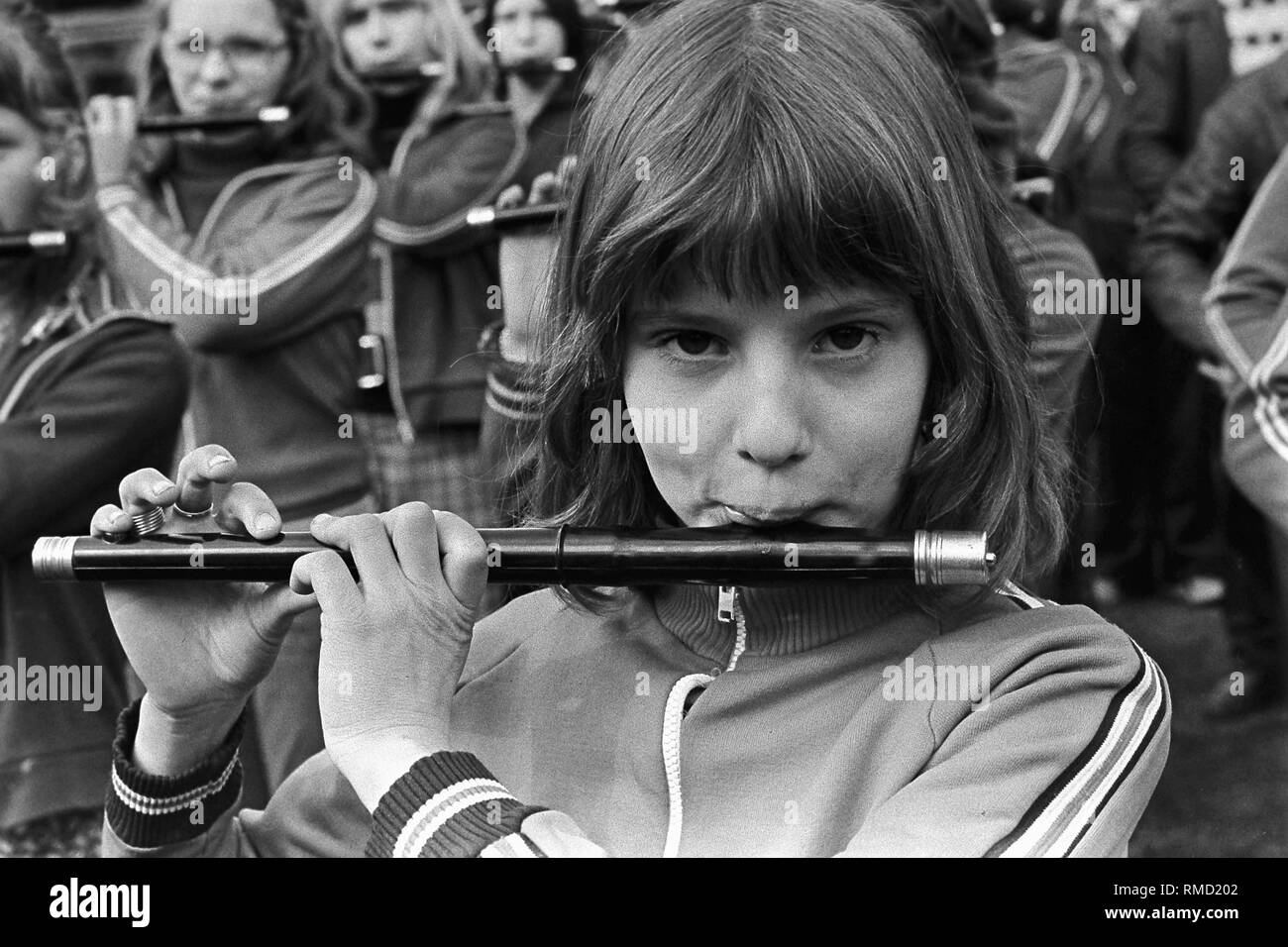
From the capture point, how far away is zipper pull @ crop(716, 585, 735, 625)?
3.73ft

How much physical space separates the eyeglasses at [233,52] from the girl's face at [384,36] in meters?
0.09

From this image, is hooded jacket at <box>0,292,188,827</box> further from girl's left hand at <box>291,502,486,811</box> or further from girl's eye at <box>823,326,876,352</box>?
girl's eye at <box>823,326,876,352</box>

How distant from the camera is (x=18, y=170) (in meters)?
2.12

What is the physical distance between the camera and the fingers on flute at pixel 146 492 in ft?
3.79

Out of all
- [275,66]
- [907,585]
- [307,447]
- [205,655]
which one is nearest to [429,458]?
[307,447]

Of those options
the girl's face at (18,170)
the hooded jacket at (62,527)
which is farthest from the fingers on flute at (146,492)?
the girl's face at (18,170)

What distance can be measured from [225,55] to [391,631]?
4.04 ft

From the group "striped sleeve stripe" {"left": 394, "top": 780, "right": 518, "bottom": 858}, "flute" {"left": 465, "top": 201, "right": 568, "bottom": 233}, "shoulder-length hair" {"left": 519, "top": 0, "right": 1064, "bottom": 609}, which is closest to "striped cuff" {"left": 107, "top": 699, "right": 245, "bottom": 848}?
"striped sleeve stripe" {"left": 394, "top": 780, "right": 518, "bottom": 858}

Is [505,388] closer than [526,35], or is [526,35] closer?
[505,388]

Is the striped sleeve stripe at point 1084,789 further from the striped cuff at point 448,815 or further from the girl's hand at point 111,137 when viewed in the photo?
the girl's hand at point 111,137

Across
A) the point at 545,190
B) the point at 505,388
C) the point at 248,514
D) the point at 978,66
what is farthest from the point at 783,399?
the point at 978,66

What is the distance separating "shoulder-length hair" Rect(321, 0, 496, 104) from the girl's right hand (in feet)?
3.35

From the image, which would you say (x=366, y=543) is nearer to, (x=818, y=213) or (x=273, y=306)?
(x=818, y=213)

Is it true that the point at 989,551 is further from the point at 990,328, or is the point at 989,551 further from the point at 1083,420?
the point at 1083,420
